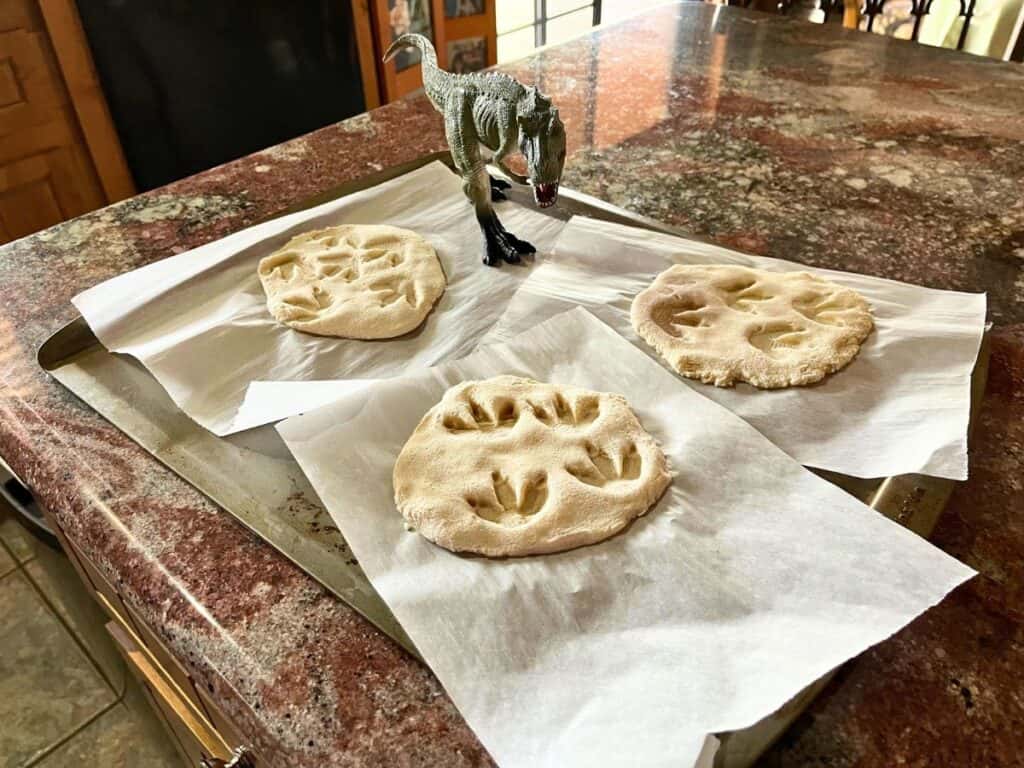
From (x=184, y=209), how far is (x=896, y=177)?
3.62ft

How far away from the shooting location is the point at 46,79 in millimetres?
1885

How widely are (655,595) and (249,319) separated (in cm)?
60

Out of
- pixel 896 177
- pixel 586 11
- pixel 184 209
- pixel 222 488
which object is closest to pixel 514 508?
pixel 222 488

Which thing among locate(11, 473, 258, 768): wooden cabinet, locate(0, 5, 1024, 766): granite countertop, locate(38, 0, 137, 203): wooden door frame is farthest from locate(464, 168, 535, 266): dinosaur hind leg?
locate(38, 0, 137, 203): wooden door frame

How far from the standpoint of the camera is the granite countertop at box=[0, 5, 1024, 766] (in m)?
0.52

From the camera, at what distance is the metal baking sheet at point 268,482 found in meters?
0.58

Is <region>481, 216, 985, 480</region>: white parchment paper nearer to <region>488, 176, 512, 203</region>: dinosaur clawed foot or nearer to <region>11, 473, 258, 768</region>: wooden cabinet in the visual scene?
<region>488, 176, 512, 203</region>: dinosaur clawed foot

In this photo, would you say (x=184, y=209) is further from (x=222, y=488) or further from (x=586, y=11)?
(x=586, y=11)

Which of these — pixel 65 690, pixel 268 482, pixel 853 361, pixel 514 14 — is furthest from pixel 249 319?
pixel 514 14

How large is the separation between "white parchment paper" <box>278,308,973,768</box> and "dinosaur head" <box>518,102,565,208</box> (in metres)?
0.29

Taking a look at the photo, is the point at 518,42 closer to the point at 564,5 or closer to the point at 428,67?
the point at 564,5

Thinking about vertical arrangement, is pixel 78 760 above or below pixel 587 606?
below

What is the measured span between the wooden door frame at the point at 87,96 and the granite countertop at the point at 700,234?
0.97 metres

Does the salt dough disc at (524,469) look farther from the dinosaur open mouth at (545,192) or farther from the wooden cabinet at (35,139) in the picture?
A: the wooden cabinet at (35,139)
